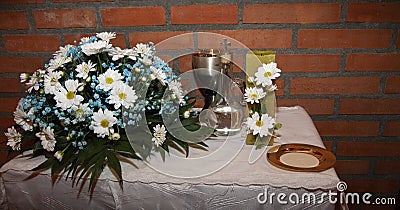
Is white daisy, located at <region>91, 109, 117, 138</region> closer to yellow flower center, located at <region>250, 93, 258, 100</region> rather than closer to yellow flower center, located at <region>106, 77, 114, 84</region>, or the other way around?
yellow flower center, located at <region>106, 77, 114, 84</region>

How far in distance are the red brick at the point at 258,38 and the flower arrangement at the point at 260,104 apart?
1.07 ft

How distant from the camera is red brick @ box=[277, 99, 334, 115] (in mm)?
1287

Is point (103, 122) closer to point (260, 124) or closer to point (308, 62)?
point (260, 124)

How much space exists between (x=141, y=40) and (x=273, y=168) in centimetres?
73

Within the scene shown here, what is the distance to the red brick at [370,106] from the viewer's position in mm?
1273

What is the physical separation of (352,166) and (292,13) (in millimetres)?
683

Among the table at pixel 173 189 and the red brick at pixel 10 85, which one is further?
the red brick at pixel 10 85

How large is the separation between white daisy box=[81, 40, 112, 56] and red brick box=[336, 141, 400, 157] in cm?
100

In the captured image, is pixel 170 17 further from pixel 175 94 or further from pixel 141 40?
pixel 175 94

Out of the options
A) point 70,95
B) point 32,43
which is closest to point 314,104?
point 70,95

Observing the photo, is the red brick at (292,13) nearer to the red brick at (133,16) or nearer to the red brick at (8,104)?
the red brick at (133,16)

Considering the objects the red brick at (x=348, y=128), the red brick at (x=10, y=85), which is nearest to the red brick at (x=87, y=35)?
the red brick at (x=10, y=85)

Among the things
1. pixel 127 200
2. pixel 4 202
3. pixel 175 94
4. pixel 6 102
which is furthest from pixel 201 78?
pixel 6 102

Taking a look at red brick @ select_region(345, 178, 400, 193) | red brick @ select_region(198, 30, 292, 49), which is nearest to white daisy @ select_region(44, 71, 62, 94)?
red brick @ select_region(198, 30, 292, 49)
